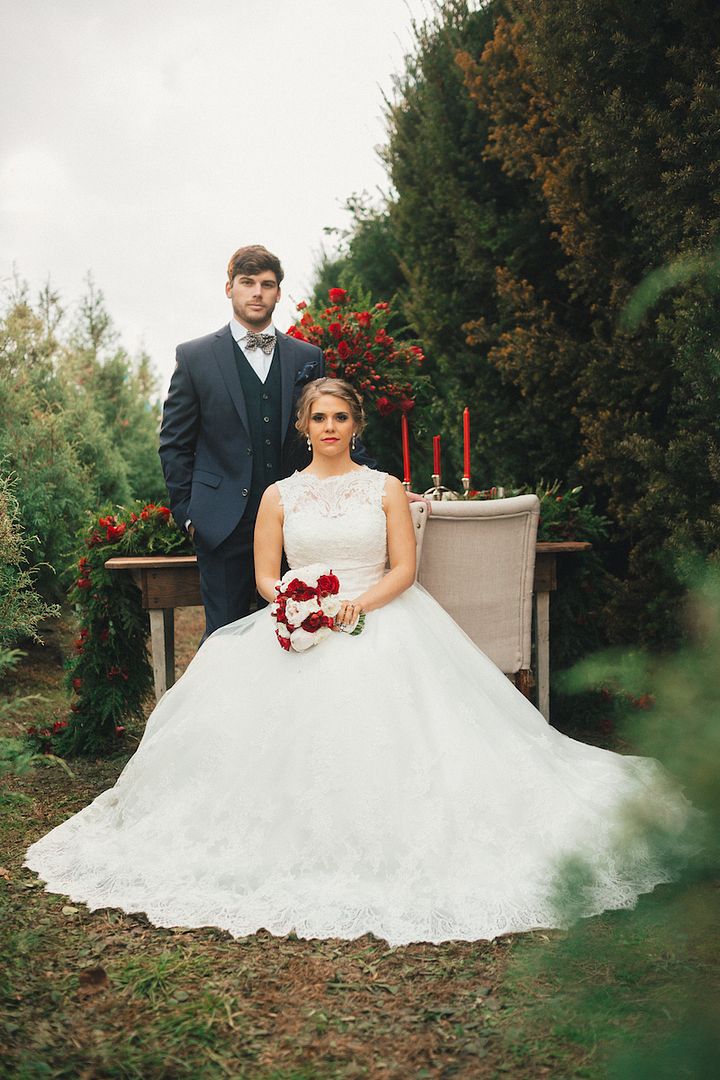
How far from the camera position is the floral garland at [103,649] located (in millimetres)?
4898

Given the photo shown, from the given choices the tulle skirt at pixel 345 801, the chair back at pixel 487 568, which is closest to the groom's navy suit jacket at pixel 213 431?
the chair back at pixel 487 568

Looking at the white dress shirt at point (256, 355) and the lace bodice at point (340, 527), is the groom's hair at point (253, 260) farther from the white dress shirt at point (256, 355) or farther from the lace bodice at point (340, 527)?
the lace bodice at point (340, 527)

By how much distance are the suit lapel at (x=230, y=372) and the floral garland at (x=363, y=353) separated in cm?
66

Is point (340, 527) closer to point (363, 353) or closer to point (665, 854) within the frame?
point (363, 353)

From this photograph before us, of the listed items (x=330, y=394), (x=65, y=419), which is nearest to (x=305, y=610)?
(x=330, y=394)

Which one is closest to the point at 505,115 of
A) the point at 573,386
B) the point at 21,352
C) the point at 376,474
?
the point at 573,386

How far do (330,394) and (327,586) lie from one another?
838mm

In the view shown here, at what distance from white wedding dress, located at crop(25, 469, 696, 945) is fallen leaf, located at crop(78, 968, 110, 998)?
0.31 m

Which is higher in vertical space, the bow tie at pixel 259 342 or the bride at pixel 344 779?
the bow tie at pixel 259 342

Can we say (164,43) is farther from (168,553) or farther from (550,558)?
(550,558)

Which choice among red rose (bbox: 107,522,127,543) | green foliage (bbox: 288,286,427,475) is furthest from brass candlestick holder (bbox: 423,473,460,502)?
red rose (bbox: 107,522,127,543)

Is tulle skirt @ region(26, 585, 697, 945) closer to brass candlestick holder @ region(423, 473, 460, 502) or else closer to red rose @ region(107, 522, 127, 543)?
brass candlestick holder @ region(423, 473, 460, 502)

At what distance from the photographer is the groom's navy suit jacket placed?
3.98 m

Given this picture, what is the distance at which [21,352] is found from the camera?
7.85m
